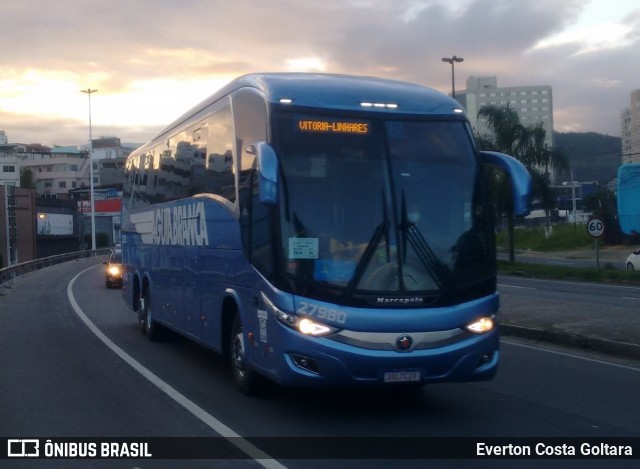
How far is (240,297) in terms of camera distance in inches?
408

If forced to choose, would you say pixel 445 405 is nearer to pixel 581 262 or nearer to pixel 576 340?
pixel 576 340

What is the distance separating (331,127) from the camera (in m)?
9.39

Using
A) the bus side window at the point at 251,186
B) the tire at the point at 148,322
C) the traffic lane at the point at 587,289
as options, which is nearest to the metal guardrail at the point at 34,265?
the tire at the point at 148,322

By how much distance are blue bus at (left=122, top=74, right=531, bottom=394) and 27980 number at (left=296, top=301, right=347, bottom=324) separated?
0.03ft

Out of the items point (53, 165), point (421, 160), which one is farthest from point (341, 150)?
point (53, 165)

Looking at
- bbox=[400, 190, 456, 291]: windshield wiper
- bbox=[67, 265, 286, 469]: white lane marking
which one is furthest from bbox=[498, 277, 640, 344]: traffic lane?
bbox=[67, 265, 286, 469]: white lane marking

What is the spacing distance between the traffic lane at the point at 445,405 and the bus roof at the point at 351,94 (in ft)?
11.2

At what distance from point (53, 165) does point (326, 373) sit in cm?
14236

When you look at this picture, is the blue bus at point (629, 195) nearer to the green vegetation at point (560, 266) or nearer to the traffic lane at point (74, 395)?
the green vegetation at point (560, 266)

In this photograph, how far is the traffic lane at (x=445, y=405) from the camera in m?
9.00

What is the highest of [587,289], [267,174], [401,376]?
[267,174]

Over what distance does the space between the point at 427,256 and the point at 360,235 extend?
734mm

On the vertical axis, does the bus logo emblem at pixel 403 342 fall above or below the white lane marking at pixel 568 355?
above

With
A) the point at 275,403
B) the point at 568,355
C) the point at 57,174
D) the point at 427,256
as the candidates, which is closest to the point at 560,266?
the point at 568,355
